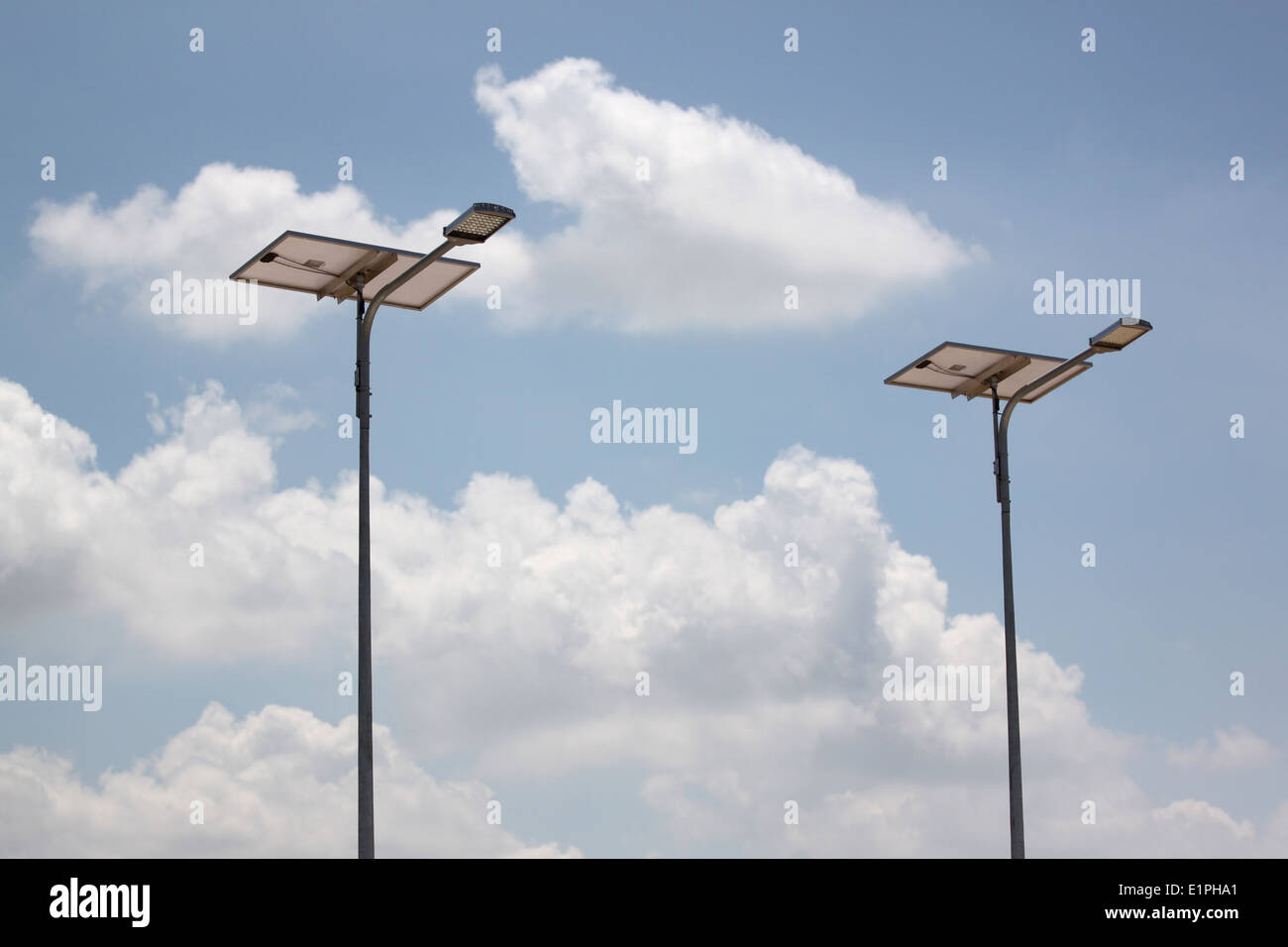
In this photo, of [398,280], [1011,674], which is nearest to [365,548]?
[398,280]

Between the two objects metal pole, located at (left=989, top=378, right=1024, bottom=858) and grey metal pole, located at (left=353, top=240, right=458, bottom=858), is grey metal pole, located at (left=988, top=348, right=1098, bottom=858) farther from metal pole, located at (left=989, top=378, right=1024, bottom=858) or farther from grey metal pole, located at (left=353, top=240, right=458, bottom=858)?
grey metal pole, located at (left=353, top=240, right=458, bottom=858)

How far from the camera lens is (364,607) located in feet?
52.7

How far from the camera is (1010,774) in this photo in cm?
1992

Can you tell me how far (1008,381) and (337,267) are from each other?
399 inches

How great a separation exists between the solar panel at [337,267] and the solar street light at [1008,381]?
7122 mm

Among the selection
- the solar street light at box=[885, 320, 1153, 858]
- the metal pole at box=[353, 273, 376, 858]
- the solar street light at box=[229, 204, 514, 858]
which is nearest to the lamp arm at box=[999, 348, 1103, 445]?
the solar street light at box=[885, 320, 1153, 858]

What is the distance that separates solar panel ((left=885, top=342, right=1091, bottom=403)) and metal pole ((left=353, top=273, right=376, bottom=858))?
831 cm

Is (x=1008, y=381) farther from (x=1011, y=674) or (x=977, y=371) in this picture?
(x=1011, y=674)

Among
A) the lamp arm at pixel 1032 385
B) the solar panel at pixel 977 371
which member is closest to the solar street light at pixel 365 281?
the solar panel at pixel 977 371
